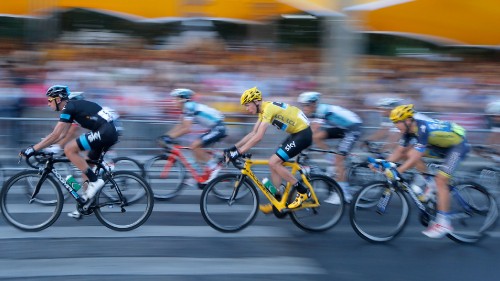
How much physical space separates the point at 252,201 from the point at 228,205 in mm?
297

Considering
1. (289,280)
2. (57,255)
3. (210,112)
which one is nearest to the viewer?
(289,280)

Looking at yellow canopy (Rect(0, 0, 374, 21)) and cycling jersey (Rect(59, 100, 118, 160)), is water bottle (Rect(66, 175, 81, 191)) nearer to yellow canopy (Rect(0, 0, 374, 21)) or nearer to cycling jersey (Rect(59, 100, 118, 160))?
cycling jersey (Rect(59, 100, 118, 160))

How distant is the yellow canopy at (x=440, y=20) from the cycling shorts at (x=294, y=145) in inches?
332

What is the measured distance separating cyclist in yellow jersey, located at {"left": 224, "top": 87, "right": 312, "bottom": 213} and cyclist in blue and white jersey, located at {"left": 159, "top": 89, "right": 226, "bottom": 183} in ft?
5.69

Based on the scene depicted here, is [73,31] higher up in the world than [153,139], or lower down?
higher up

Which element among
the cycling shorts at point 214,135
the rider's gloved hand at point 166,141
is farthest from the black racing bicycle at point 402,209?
the rider's gloved hand at point 166,141

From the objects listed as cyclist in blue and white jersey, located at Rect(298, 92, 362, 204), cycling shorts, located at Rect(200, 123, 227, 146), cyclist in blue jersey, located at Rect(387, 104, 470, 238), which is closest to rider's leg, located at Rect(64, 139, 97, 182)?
cycling shorts, located at Rect(200, 123, 227, 146)

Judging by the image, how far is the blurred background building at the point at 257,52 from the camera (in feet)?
44.0

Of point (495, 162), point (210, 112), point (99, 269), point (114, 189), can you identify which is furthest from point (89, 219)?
point (495, 162)

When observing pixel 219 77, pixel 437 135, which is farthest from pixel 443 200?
pixel 219 77

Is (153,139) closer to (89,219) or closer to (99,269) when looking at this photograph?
(89,219)

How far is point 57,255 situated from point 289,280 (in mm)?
2453

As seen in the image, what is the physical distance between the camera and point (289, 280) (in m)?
6.41

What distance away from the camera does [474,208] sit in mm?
8219
